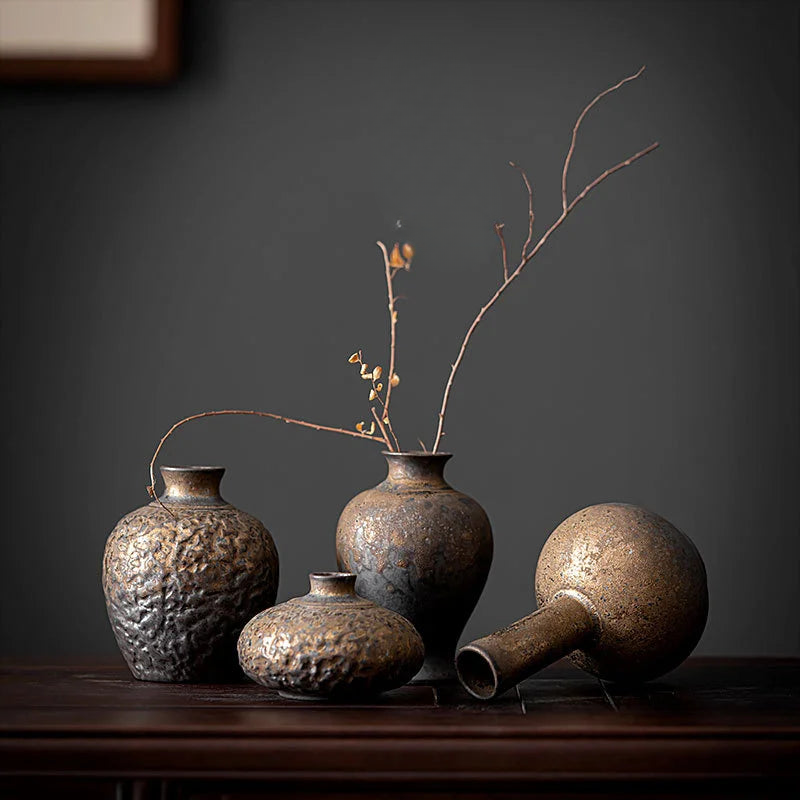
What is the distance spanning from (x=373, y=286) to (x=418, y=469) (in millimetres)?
454

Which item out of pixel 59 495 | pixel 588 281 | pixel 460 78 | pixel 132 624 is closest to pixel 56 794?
pixel 132 624

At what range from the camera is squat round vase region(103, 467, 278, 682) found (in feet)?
3.89

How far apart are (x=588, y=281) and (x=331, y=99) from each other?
Result: 1.58 ft

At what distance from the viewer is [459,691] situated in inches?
46.6

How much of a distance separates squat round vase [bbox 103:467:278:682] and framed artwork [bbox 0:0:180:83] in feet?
2.36

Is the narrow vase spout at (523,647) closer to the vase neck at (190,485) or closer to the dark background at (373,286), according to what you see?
the vase neck at (190,485)

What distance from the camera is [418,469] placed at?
1.26 m

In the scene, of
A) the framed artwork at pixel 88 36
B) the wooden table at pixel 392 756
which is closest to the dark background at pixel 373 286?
the framed artwork at pixel 88 36

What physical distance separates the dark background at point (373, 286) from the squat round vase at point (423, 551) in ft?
1.22

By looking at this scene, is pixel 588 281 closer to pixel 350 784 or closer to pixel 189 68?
pixel 189 68

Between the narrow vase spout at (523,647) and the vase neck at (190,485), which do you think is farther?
the vase neck at (190,485)

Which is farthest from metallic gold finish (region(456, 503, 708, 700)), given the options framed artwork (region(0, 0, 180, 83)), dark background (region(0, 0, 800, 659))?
framed artwork (region(0, 0, 180, 83))

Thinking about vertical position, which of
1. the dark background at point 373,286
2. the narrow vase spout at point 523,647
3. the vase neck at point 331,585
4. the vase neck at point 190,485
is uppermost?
the dark background at point 373,286

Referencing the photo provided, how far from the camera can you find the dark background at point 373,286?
5.31ft
